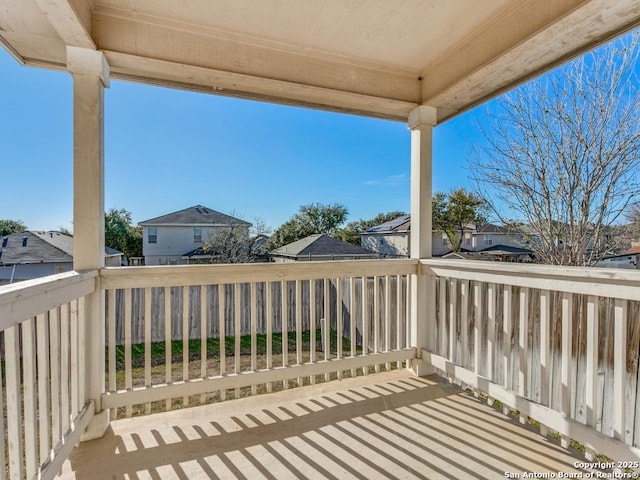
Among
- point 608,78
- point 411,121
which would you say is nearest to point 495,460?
point 411,121

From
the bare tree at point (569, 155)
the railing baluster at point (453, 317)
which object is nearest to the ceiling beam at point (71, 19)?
the railing baluster at point (453, 317)

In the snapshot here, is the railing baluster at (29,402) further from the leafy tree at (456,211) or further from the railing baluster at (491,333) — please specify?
the leafy tree at (456,211)

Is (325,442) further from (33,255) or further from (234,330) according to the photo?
(33,255)

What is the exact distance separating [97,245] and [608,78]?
380 cm

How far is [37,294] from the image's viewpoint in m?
1.24

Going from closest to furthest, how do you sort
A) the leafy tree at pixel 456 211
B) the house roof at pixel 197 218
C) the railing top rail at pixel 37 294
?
the railing top rail at pixel 37 294, the house roof at pixel 197 218, the leafy tree at pixel 456 211

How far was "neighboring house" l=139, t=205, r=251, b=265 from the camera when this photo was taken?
85.6 inches

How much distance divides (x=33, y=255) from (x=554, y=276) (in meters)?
2.66

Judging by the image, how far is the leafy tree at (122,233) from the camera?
2133mm

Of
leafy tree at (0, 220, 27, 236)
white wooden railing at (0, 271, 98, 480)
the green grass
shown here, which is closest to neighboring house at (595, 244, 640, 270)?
the green grass

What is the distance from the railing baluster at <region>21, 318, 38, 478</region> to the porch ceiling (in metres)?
1.50

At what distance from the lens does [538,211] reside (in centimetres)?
273

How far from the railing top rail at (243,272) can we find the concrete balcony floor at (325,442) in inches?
34.4

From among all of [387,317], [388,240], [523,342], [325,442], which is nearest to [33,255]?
[325,442]
